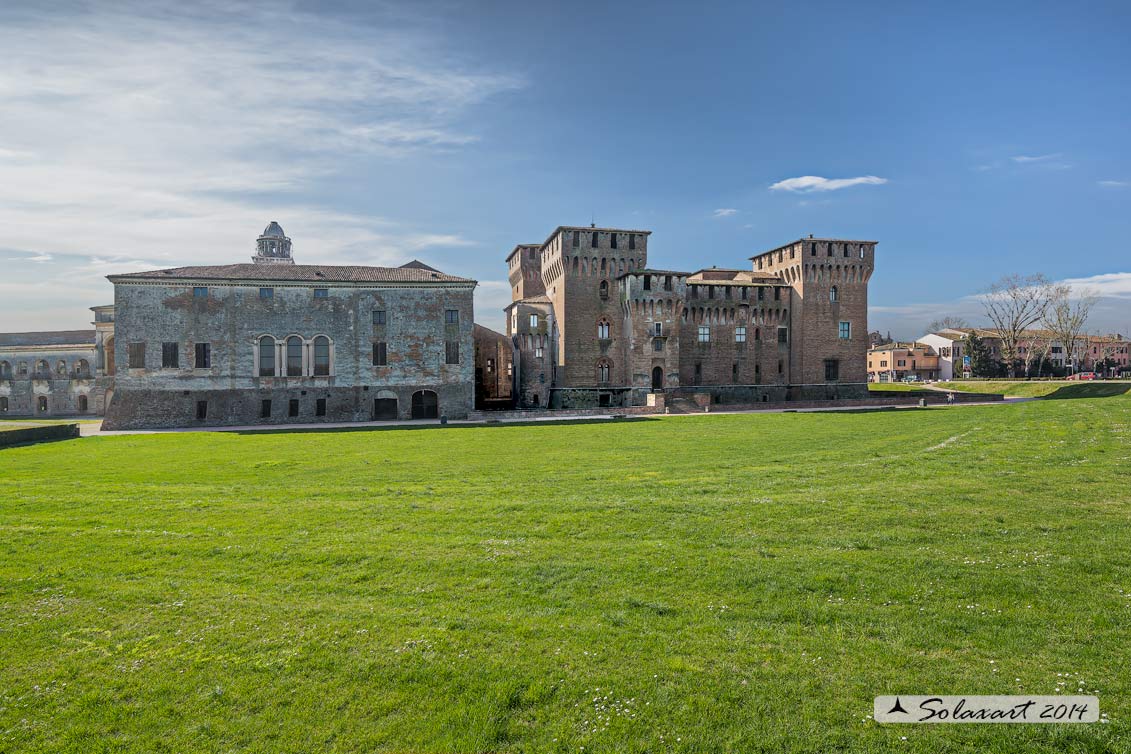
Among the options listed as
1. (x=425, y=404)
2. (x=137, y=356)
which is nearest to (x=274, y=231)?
(x=137, y=356)

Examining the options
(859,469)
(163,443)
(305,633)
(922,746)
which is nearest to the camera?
(922,746)

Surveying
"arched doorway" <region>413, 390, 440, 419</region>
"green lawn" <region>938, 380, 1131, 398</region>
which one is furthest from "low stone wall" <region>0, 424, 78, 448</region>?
"green lawn" <region>938, 380, 1131, 398</region>

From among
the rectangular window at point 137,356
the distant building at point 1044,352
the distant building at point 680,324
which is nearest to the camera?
the rectangular window at point 137,356

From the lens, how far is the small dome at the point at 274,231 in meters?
84.1

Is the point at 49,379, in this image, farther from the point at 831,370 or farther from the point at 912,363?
the point at 912,363

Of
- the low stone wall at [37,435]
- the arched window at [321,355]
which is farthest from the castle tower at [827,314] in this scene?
the low stone wall at [37,435]

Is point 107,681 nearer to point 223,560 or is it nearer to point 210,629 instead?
point 210,629

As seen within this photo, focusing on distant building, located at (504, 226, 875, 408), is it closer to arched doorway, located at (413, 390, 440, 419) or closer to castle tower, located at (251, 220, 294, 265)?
arched doorway, located at (413, 390, 440, 419)

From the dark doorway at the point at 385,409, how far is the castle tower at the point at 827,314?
122ft

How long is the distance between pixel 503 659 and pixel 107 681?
3965 mm

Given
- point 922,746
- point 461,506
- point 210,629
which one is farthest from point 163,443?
point 922,746

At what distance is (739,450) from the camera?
2214cm

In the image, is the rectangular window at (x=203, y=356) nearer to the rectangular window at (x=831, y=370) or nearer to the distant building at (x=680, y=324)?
the distant building at (x=680, y=324)

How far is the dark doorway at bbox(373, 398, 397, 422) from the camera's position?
43.7 meters
